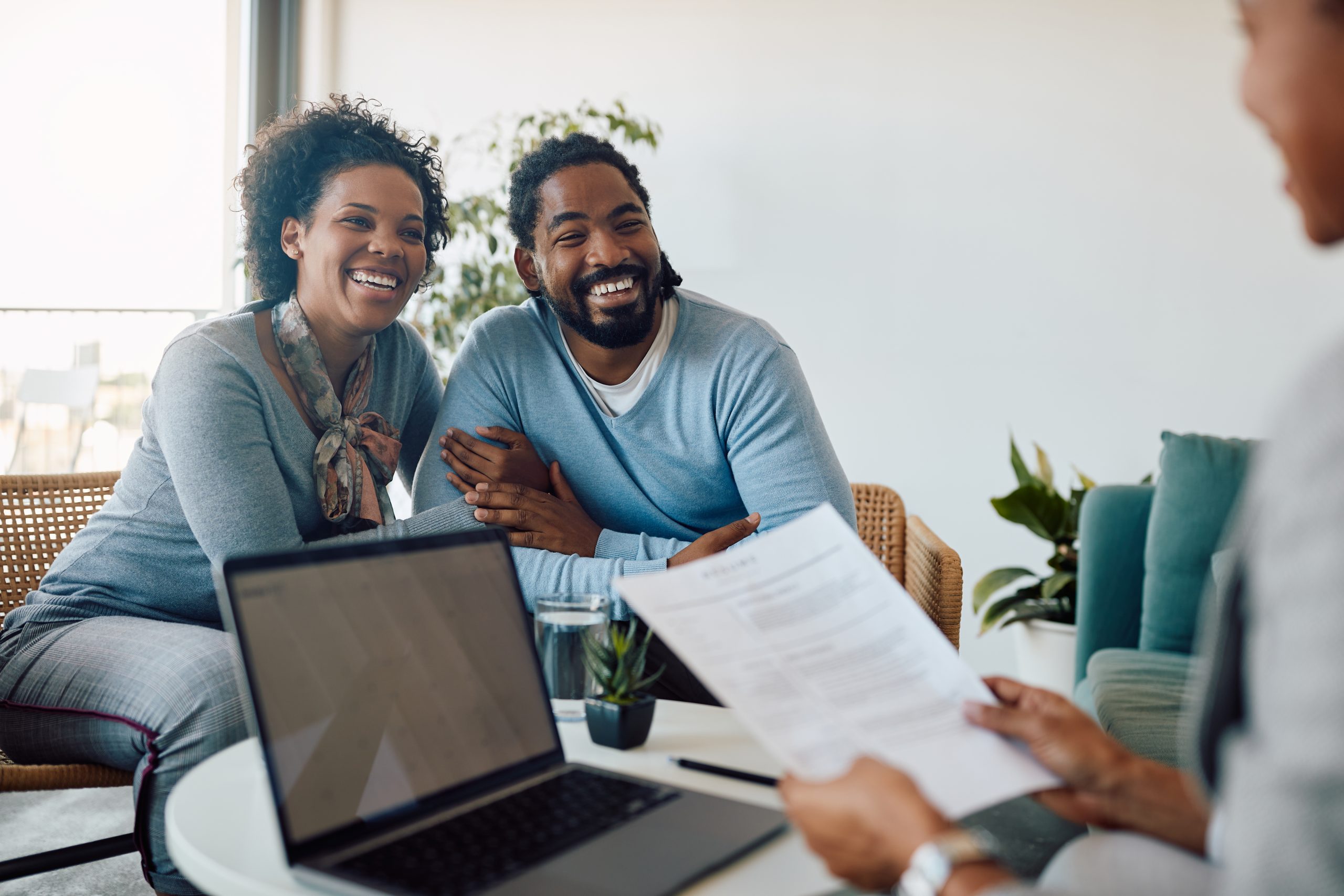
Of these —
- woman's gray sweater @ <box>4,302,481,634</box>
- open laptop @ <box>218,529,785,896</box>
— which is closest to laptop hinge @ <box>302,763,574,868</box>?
open laptop @ <box>218,529,785,896</box>

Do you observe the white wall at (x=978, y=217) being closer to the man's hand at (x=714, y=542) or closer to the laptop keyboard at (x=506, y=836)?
the man's hand at (x=714, y=542)

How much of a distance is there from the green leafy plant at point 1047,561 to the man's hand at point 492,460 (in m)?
1.27

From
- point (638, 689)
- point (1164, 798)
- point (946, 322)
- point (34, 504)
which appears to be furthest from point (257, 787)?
point (946, 322)

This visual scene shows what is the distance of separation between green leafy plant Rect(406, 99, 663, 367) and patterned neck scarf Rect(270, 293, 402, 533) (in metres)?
1.07

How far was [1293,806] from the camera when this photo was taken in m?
0.47

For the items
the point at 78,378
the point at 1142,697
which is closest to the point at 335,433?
the point at 1142,697

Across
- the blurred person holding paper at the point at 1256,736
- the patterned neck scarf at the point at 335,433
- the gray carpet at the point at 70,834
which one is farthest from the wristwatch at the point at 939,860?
the gray carpet at the point at 70,834

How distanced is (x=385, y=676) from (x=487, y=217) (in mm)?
2486

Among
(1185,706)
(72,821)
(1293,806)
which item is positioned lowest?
(72,821)

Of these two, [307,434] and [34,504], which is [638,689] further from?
[34,504]

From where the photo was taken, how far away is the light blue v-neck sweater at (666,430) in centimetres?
174

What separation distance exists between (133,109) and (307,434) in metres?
2.10

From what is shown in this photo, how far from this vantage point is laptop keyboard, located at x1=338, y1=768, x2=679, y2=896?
71 centimetres

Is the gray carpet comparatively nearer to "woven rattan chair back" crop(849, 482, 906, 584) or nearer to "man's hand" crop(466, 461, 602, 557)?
"man's hand" crop(466, 461, 602, 557)
